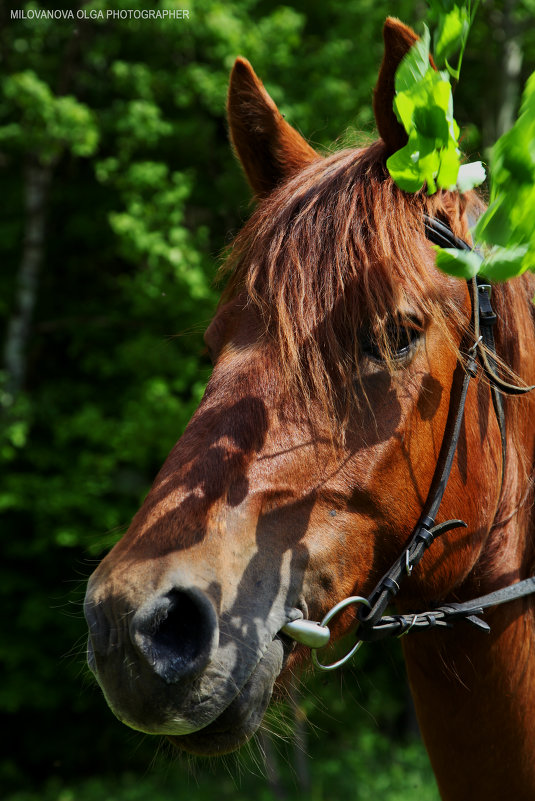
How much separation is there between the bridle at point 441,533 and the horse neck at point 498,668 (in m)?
0.09

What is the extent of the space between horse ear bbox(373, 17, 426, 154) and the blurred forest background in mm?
5367

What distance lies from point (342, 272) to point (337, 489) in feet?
1.71

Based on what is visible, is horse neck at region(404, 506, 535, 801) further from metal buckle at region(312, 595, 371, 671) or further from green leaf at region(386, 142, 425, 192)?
green leaf at region(386, 142, 425, 192)

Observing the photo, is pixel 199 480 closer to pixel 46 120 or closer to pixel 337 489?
pixel 337 489

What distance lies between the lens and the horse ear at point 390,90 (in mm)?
1780

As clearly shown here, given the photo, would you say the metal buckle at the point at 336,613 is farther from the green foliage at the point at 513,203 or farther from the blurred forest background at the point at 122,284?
the blurred forest background at the point at 122,284

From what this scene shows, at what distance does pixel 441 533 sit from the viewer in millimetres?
1848

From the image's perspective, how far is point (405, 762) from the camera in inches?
354

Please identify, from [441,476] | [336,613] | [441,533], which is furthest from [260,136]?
[336,613]

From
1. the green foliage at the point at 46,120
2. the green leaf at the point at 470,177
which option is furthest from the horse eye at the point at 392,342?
the green foliage at the point at 46,120

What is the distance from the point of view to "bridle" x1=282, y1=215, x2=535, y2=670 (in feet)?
5.89

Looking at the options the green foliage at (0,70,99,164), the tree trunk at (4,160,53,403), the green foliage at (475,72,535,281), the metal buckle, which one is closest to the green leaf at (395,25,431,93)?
the green foliage at (475,72,535,281)

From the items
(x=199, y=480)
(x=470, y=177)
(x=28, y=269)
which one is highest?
(x=28, y=269)

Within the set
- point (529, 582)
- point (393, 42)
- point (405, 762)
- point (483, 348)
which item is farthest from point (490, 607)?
point (405, 762)
